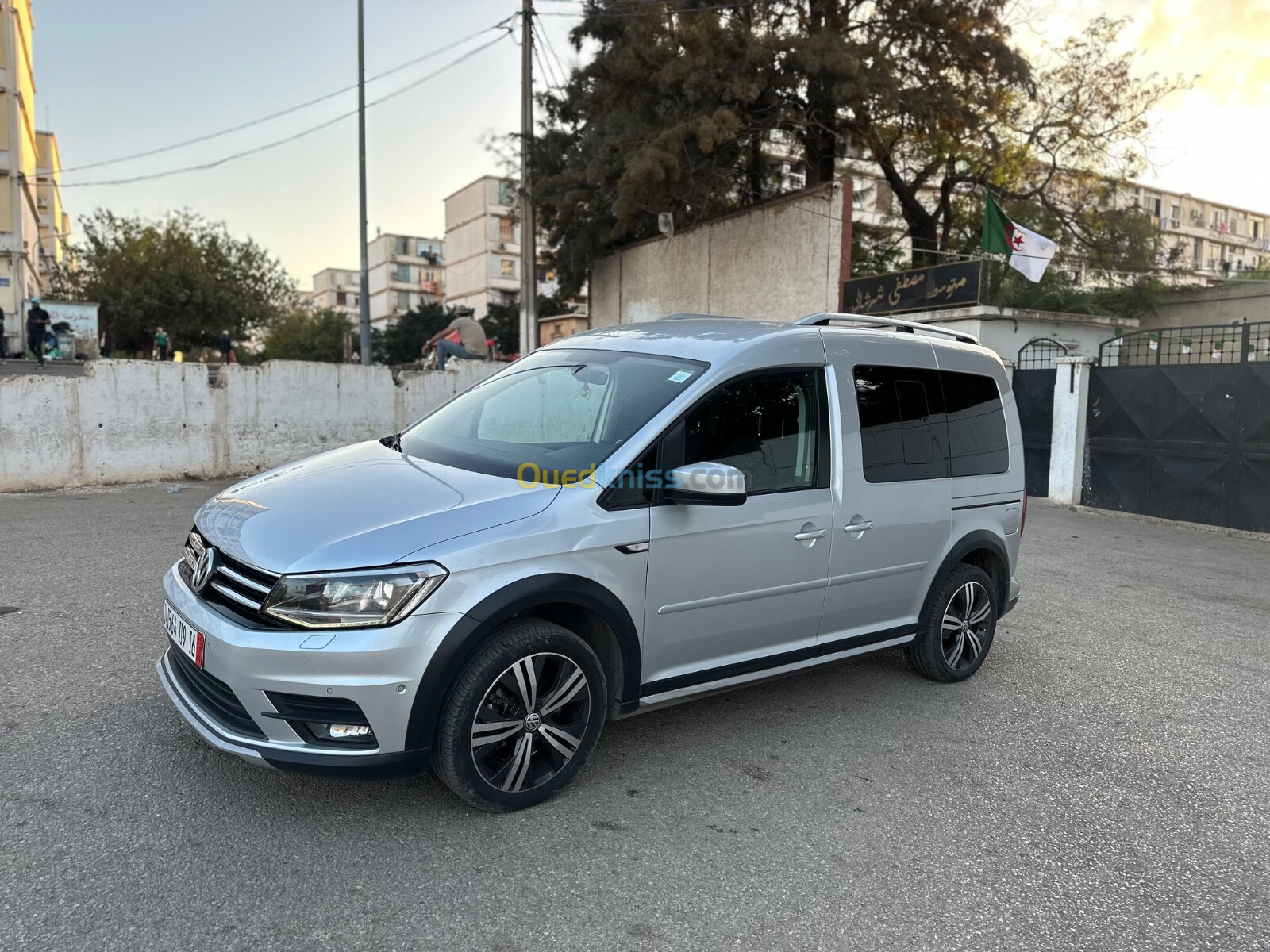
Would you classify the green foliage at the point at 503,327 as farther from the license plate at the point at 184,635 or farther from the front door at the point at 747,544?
the license plate at the point at 184,635


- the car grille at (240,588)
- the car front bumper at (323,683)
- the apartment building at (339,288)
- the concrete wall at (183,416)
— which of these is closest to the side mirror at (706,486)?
the car front bumper at (323,683)

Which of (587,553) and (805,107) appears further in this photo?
(805,107)

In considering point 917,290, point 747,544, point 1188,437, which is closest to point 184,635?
point 747,544

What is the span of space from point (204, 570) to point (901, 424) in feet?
10.3

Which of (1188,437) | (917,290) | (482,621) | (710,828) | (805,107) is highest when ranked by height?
(805,107)

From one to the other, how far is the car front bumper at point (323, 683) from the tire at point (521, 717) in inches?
6.0

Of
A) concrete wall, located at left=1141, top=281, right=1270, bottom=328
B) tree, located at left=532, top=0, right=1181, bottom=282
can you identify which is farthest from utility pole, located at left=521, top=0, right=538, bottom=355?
concrete wall, located at left=1141, top=281, right=1270, bottom=328

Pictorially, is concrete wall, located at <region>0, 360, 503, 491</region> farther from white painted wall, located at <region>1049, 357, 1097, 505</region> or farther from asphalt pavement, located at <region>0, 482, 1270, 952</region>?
white painted wall, located at <region>1049, 357, 1097, 505</region>

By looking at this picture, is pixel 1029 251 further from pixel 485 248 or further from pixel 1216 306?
pixel 485 248

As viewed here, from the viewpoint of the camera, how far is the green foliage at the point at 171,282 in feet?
128

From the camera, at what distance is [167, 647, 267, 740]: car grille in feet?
9.55

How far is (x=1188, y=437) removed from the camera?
10.9 metres

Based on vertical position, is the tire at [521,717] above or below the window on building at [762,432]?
below

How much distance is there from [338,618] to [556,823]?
108 cm
